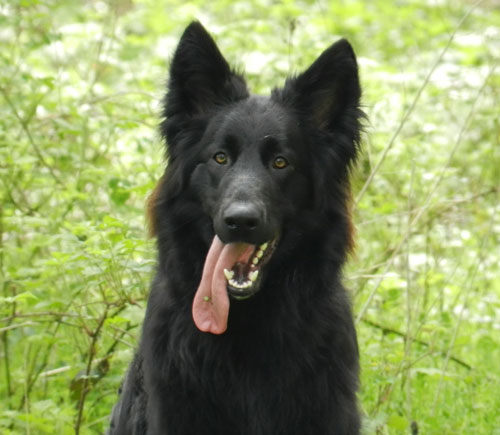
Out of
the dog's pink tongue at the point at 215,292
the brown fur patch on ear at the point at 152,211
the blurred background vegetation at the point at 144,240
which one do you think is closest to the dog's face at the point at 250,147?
the dog's pink tongue at the point at 215,292

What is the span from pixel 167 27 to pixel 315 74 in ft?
23.5

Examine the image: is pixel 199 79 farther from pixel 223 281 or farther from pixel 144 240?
pixel 223 281

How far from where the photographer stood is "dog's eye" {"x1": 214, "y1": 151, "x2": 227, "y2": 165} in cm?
392

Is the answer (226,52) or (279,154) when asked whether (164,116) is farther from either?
(226,52)

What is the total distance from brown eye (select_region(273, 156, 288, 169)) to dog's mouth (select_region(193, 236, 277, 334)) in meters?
0.41

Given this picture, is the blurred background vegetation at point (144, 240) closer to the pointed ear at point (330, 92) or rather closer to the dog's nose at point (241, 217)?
the pointed ear at point (330, 92)

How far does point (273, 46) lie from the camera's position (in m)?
8.21

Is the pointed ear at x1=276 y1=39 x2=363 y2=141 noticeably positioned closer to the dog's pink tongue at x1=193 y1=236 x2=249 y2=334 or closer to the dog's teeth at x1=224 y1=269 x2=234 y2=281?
the dog's pink tongue at x1=193 y1=236 x2=249 y2=334

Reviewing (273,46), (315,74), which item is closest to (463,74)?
(273,46)

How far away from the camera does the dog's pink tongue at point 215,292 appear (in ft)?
12.1

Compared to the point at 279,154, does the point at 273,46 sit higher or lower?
higher

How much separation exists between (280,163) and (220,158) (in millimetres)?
308

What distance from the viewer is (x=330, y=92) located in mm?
4062

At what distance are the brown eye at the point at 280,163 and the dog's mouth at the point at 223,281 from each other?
41cm
